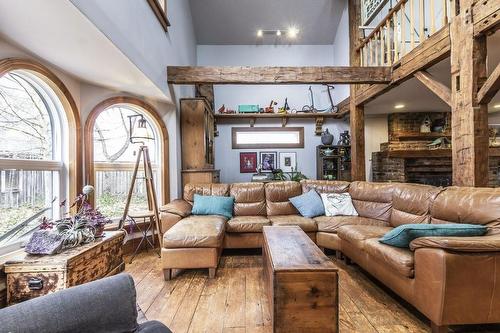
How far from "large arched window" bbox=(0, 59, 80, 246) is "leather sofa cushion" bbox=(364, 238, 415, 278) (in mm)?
2809

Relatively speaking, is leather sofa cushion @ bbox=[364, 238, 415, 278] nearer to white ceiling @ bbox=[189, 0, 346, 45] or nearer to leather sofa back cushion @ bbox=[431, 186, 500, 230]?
leather sofa back cushion @ bbox=[431, 186, 500, 230]

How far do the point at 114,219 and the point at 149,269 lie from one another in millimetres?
946

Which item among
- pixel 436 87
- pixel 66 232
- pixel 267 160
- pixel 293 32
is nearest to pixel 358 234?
pixel 436 87

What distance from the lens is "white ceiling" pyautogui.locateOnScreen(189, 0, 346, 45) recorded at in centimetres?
551

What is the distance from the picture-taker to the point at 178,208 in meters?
3.30

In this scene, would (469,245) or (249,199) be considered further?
(249,199)

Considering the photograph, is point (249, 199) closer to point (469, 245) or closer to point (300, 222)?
point (300, 222)

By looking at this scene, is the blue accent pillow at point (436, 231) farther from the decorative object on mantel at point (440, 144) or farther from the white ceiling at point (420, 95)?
the decorative object on mantel at point (440, 144)

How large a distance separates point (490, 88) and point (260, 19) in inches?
183

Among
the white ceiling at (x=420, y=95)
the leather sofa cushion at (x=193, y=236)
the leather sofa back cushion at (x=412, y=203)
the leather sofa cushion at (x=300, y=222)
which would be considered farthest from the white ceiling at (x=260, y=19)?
the leather sofa cushion at (x=193, y=236)

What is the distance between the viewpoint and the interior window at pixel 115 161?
3.36 metres

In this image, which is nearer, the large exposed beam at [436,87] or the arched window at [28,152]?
the arched window at [28,152]

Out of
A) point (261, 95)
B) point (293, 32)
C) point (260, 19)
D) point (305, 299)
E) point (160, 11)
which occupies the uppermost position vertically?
point (260, 19)

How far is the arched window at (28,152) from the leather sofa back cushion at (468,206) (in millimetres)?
3515
